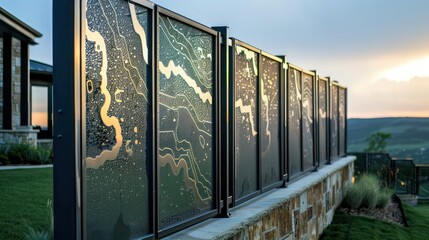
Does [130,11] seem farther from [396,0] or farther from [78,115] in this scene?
[396,0]

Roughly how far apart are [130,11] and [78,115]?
2.93ft

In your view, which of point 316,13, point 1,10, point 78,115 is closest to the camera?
point 78,115

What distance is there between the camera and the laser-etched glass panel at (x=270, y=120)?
624 centimetres

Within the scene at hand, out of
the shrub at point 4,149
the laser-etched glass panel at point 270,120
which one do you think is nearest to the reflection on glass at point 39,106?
the shrub at point 4,149

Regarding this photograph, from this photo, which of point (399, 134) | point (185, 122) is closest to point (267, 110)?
point (185, 122)

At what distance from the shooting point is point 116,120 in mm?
3121

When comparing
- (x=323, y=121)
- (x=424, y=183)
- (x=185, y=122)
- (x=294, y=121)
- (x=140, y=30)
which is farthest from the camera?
(x=424, y=183)

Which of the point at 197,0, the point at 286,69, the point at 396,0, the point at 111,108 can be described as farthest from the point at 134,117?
the point at 396,0

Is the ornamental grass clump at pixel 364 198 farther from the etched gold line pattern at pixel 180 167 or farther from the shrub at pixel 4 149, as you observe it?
the shrub at pixel 4 149

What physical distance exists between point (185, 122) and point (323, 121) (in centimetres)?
712

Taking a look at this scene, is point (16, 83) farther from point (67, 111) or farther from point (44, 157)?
point (67, 111)

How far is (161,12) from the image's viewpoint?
3664mm

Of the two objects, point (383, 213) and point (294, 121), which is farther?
point (383, 213)

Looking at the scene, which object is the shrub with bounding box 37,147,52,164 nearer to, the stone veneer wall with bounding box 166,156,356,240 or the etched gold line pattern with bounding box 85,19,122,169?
the stone veneer wall with bounding box 166,156,356,240
